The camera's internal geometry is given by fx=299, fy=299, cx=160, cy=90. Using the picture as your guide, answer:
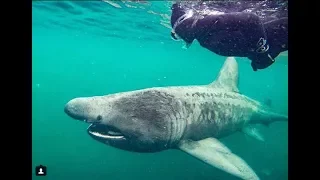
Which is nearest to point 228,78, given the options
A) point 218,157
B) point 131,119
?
point 218,157

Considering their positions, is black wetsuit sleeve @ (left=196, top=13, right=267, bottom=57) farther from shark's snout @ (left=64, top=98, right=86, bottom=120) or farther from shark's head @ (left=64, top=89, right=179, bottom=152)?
shark's snout @ (left=64, top=98, right=86, bottom=120)

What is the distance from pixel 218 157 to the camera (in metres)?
6.79

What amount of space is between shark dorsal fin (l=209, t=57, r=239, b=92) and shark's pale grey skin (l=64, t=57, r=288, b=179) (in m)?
1.19

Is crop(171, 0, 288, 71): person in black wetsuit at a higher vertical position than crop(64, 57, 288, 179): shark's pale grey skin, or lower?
higher

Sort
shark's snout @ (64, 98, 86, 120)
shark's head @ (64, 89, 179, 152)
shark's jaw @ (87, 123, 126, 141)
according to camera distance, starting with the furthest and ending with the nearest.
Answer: shark's jaw @ (87, 123, 126, 141), shark's head @ (64, 89, 179, 152), shark's snout @ (64, 98, 86, 120)

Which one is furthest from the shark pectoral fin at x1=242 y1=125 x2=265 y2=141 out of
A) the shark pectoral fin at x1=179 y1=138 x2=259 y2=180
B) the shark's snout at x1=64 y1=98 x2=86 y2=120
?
the shark's snout at x1=64 y1=98 x2=86 y2=120

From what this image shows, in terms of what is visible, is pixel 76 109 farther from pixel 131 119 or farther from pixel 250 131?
pixel 250 131

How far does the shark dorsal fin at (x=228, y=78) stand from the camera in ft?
31.5

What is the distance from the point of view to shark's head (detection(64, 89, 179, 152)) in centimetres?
614

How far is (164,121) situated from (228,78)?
4.04m

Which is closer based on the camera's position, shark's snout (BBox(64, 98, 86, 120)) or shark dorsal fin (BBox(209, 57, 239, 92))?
shark's snout (BBox(64, 98, 86, 120))

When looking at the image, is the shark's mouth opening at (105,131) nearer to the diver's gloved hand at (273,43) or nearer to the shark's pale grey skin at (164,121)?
the shark's pale grey skin at (164,121)

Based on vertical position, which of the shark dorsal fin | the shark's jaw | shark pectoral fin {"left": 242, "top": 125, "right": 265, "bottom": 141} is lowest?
shark pectoral fin {"left": 242, "top": 125, "right": 265, "bottom": 141}

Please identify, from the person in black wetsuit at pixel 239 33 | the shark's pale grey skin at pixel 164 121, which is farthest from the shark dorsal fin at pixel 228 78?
the person in black wetsuit at pixel 239 33
